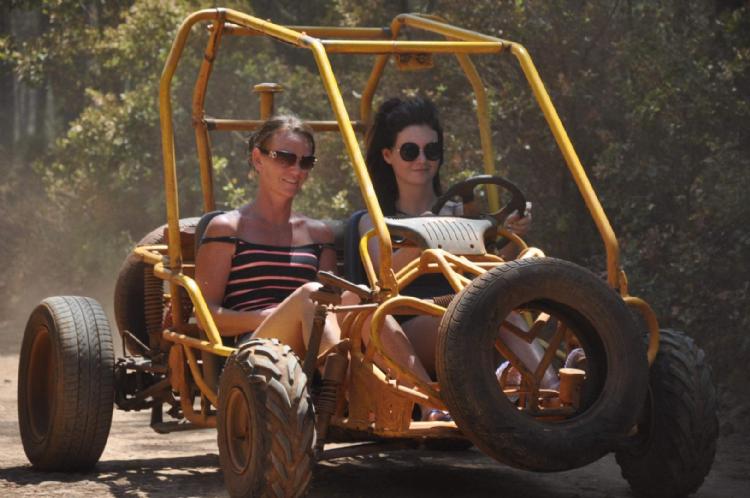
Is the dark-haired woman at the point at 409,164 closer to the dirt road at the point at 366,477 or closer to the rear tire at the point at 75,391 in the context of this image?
the dirt road at the point at 366,477

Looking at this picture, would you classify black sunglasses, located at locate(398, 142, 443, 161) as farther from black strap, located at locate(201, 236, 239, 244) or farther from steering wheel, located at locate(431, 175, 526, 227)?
black strap, located at locate(201, 236, 239, 244)

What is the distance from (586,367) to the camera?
526 centimetres

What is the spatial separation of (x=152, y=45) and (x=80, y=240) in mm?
3305

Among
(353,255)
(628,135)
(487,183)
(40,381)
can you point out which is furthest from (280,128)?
(628,135)

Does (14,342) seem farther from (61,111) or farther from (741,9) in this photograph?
(61,111)

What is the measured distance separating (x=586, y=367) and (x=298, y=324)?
43.8 inches

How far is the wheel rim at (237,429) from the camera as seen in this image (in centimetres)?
539

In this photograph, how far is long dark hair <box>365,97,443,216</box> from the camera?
664 cm

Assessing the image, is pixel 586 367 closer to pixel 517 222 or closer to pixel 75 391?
pixel 517 222

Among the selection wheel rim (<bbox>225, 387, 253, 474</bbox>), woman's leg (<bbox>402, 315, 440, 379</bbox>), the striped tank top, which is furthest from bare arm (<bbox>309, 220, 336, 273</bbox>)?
wheel rim (<bbox>225, 387, 253, 474</bbox>)

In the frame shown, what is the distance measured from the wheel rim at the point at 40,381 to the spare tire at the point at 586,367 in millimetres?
2682

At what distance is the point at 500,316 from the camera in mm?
5012

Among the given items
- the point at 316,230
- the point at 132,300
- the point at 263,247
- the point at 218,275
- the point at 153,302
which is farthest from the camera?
the point at 132,300

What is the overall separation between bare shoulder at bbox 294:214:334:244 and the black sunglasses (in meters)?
0.45
